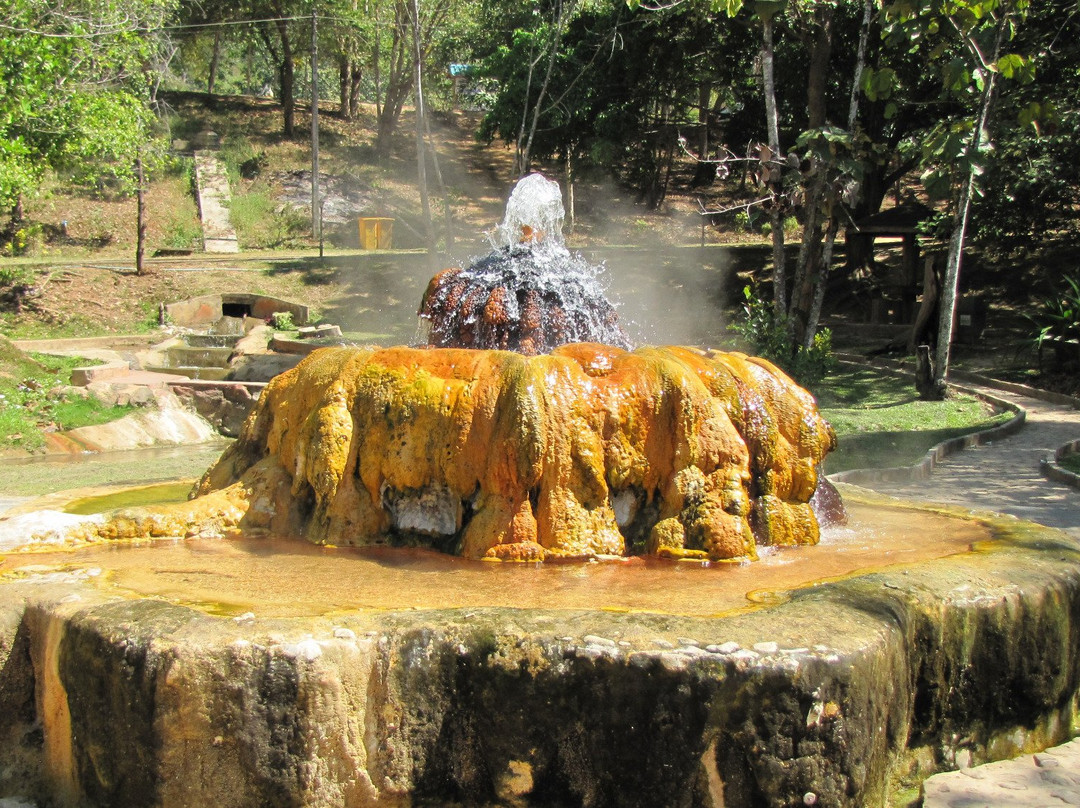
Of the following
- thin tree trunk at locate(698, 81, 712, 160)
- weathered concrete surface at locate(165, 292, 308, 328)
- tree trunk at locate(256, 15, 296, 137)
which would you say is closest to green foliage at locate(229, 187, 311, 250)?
tree trunk at locate(256, 15, 296, 137)

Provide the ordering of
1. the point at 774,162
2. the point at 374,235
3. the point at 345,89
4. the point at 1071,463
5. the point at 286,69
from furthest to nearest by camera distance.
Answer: the point at 345,89
the point at 286,69
the point at 374,235
the point at 774,162
the point at 1071,463

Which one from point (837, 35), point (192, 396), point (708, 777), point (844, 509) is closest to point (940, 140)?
point (844, 509)

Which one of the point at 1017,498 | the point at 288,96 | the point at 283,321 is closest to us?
the point at 1017,498

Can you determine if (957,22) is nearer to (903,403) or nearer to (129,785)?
(129,785)

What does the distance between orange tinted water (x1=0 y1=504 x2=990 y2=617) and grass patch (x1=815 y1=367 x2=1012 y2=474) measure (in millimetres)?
5349

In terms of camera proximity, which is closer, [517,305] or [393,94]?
[517,305]

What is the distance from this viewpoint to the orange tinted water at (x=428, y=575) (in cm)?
432

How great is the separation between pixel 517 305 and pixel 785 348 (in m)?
10.3

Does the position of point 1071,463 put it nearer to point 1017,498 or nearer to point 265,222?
point 1017,498

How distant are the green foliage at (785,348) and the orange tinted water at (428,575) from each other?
11.6m

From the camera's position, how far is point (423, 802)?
367 cm

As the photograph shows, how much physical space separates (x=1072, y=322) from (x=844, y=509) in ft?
44.8

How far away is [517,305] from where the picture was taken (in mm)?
8133

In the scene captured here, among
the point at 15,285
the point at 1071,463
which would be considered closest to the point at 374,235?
the point at 15,285
